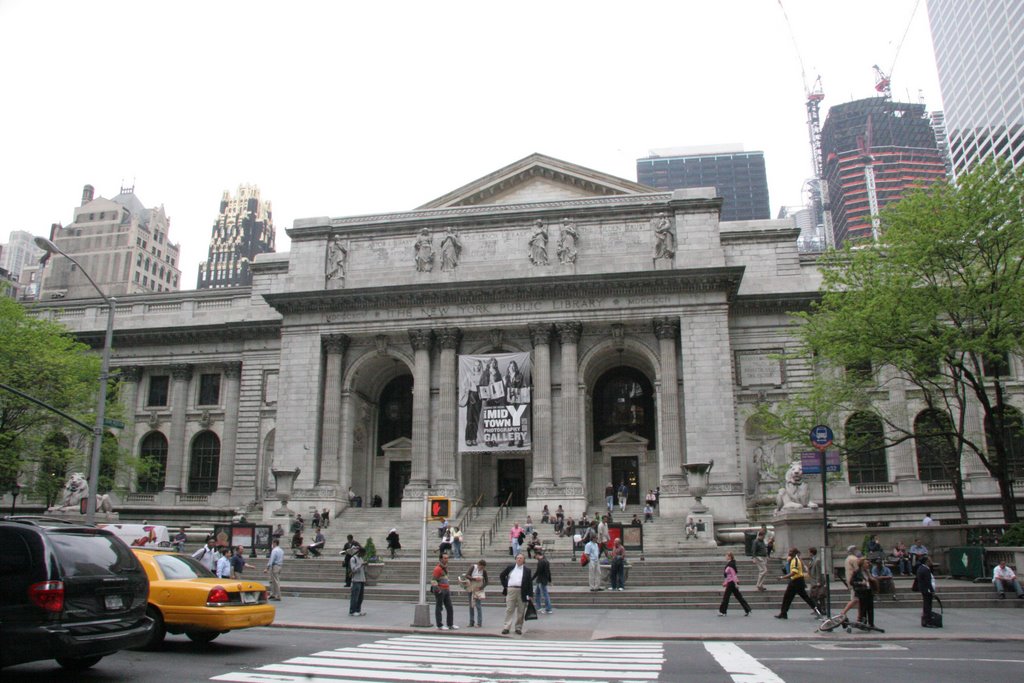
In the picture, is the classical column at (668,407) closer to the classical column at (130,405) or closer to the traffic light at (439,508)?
the traffic light at (439,508)

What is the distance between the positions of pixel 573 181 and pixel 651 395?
44.5ft

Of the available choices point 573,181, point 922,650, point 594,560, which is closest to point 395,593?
point 594,560

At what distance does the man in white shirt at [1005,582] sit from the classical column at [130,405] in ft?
157

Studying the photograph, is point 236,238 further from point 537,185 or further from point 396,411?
point 537,185

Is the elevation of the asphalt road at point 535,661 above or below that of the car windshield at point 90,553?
below

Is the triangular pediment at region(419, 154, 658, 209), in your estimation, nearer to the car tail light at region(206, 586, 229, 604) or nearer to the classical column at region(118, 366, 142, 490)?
the classical column at region(118, 366, 142, 490)

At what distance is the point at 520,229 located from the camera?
47.1 m

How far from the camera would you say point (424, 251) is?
47344mm

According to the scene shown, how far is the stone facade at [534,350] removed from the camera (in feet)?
143

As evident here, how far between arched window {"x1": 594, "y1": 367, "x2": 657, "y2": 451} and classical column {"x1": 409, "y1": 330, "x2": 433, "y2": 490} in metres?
10.1

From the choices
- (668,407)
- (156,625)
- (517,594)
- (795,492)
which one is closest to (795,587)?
(517,594)

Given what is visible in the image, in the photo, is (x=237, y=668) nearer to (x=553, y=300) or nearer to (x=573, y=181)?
(x=553, y=300)

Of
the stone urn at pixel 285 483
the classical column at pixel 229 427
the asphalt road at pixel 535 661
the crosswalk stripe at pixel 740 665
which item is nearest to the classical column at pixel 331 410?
the stone urn at pixel 285 483

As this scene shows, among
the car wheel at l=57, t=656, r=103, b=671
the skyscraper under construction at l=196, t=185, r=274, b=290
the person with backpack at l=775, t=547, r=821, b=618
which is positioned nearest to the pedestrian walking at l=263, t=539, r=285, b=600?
the car wheel at l=57, t=656, r=103, b=671
